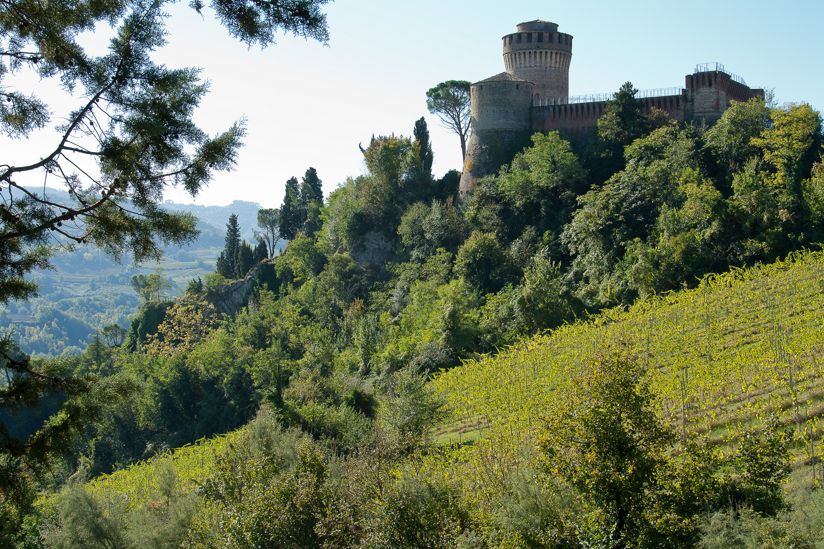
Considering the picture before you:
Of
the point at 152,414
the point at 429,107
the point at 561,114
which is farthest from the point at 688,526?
the point at 429,107

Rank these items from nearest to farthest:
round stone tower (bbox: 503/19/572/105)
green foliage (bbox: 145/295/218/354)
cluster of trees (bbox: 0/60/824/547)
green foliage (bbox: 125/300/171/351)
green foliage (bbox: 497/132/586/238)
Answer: cluster of trees (bbox: 0/60/824/547) → green foliage (bbox: 497/132/586/238) → round stone tower (bbox: 503/19/572/105) → green foliage (bbox: 145/295/218/354) → green foliage (bbox: 125/300/171/351)

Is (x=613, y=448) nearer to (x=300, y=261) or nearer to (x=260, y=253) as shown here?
(x=300, y=261)

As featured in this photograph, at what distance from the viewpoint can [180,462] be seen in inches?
1378

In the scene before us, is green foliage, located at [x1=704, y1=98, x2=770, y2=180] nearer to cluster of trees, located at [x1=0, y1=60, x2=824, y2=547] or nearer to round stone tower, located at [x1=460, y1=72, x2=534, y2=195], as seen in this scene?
cluster of trees, located at [x1=0, y1=60, x2=824, y2=547]

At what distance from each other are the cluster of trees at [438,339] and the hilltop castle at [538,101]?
2.01 meters

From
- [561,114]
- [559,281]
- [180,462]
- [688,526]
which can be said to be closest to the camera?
[688,526]

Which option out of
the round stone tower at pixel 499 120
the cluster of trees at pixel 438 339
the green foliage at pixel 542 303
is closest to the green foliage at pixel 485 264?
the cluster of trees at pixel 438 339

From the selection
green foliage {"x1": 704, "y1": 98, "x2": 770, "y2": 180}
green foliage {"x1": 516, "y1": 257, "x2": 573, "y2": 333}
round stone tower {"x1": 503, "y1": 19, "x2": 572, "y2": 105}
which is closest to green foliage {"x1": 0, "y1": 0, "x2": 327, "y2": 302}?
green foliage {"x1": 516, "y1": 257, "x2": 573, "y2": 333}

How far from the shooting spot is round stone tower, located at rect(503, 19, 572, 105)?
51.5 m

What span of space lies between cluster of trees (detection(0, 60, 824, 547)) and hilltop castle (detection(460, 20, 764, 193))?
201cm

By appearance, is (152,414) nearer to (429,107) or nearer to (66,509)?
(429,107)

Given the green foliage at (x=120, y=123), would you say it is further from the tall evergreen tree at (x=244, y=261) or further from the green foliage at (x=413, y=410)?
the tall evergreen tree at (x=244, y=261)

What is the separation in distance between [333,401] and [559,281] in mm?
10242

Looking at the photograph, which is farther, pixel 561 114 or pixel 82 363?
pixel 82 363
